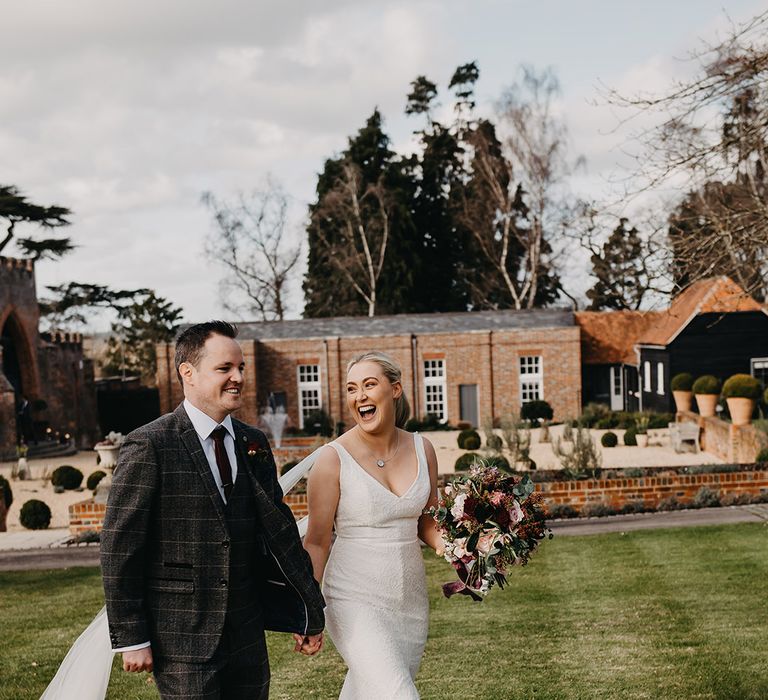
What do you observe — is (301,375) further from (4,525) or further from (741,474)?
(741,474)

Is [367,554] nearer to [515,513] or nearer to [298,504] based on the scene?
[515,513]

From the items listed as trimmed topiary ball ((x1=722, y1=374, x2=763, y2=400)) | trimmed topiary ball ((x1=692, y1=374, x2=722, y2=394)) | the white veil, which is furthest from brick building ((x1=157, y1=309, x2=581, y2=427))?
the white veil

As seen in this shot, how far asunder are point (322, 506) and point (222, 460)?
66 centimetres

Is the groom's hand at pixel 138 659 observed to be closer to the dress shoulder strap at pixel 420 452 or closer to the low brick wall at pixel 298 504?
the dress shoulder strap at pixel 420 452

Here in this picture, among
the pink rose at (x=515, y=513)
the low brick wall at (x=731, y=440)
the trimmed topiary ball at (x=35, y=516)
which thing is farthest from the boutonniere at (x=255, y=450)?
the low brick wall at (x=731, y=440)

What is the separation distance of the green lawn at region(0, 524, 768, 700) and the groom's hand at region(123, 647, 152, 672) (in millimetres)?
2481

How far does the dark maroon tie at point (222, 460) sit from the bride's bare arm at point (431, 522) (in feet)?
3.49

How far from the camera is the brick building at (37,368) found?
34750 millimetres

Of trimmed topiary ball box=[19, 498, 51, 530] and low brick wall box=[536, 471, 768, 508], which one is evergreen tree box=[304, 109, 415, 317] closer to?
trimmed topiary ball box=[19, 498, 51, 530]

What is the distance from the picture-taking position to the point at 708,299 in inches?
1104

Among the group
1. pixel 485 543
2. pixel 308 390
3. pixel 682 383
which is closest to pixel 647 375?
pixel 682 383

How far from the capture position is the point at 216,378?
3328mm

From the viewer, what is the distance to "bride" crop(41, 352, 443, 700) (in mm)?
3658

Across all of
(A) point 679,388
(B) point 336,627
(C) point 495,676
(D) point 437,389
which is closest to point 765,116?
(C) point 495,676
